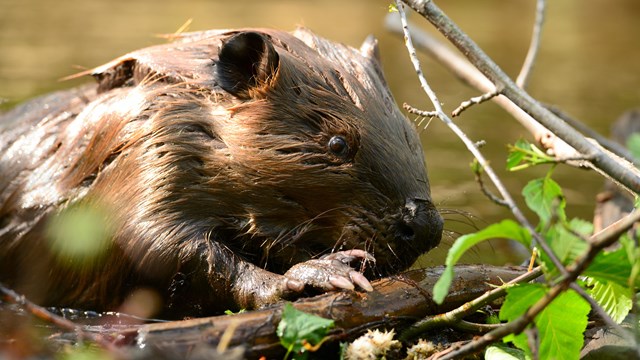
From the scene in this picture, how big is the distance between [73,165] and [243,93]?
2.46 feet

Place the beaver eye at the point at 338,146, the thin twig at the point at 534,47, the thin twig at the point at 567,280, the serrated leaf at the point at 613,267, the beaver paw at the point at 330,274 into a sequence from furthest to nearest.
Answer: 1. the thin twig at the point at 534,47
2. the beaver eye at the point at 338,146
3. the beaver paw at the point at 330,274
4. the serrated leaf at the point at 613,267
5. the thin twig at the point at 567,280

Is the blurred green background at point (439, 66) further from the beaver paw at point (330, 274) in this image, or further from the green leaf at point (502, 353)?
the green leaf at point (502, 353)

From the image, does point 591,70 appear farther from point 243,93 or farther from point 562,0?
point 243,93

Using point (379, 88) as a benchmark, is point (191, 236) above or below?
below

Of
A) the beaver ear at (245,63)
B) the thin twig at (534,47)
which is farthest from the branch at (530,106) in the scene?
the thin twig at (534,47)

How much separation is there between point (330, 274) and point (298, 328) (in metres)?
0.34

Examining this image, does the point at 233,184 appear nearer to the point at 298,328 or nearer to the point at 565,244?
the point at 298,328

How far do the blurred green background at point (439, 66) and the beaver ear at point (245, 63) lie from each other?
3.42 feet

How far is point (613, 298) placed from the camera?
8.98 feet

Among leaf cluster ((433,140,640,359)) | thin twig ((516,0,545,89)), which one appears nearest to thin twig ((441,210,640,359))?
leaf cluster ((433,140,640,359))

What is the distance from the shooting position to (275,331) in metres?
2.59

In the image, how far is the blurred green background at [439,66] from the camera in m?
6.64

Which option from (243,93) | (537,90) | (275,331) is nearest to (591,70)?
(537,90)

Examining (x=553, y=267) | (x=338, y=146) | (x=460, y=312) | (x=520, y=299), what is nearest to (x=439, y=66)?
(x=338, y=146)
